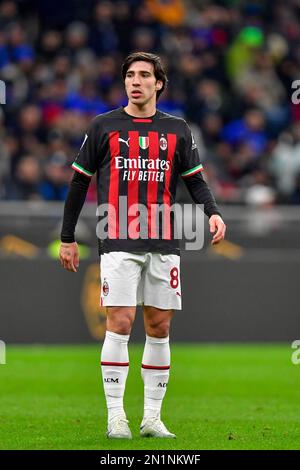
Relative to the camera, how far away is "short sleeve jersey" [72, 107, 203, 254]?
8.09 metres

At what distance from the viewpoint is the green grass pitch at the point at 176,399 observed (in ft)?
25.8

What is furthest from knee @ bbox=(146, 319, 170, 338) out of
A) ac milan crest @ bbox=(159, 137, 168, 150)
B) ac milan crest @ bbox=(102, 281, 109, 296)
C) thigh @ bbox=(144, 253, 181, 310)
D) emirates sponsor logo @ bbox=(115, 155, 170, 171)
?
ac milan crest @ bbox=(159, 137, 168, 150)

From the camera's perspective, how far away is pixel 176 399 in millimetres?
10820

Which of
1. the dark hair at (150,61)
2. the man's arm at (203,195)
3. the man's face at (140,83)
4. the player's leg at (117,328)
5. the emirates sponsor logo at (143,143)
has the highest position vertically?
the dark hair at (150,61)

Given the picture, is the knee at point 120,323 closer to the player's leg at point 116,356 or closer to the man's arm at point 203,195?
the player's leg at point 116,356

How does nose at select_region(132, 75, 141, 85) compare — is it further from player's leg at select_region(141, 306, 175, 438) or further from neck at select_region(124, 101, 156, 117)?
player's leg at select_region(141, 306, 175, 438)

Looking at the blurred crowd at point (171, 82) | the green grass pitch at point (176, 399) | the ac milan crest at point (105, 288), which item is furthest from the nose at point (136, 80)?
the blurred crowd at point (171, 82)

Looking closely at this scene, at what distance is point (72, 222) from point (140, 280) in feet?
1.95

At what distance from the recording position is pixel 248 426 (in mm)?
8680

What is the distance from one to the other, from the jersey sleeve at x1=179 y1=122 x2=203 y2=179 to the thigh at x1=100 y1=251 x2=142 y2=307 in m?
0.69

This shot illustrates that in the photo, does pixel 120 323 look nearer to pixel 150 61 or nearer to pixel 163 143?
pixel 163 143

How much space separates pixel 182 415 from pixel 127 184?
221cm

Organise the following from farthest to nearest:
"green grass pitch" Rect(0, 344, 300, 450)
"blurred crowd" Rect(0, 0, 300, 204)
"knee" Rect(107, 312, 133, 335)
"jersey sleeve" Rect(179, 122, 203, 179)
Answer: "blurred crowd" Rect(0, 0, 300, 204)
"jersey sleeve" Rect(179, 122, 203, 179)
"knee" Rect(107, 312, 133, 335)
"green grass pitch" Rect(0, 344, 300, 450)

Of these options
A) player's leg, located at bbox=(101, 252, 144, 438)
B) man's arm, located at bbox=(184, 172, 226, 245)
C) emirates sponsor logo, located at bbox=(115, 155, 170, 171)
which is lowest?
player's leg, located at bbox=(101, 252, 144, 438)
